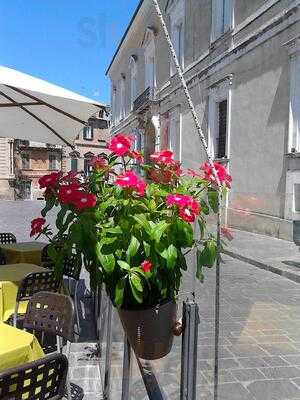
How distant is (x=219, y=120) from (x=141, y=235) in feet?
41.9

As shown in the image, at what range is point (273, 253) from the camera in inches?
90.8

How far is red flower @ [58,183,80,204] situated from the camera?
6.18 ft

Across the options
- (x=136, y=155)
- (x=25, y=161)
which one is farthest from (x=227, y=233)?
(x=25, y=161)

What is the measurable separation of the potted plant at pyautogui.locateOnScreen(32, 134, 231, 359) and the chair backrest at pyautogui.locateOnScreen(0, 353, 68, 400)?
362mm

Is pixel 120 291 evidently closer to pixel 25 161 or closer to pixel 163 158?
pixel 163 158

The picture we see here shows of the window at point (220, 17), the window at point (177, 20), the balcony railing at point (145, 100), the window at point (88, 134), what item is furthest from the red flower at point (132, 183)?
the window at point (88, 134)

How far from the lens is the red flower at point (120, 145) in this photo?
2031mm

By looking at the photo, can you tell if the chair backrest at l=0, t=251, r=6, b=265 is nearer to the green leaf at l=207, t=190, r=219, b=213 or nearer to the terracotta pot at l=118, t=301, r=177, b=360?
the terracotta pot at l=118, t=301, r=177, b=360

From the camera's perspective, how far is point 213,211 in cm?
183

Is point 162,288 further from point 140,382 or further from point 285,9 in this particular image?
point 285,9

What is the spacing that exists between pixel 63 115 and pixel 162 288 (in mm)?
4333

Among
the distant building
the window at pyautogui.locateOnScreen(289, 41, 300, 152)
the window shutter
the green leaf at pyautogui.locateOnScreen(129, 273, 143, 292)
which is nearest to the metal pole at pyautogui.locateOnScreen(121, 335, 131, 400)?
the green leaf at pyautogui.locateOnScreen(129, 273, 143, 292)

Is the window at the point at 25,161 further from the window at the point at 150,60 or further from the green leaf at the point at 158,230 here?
the green leaf at the point at 158,230

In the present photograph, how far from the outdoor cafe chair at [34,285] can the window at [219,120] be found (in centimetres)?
963
